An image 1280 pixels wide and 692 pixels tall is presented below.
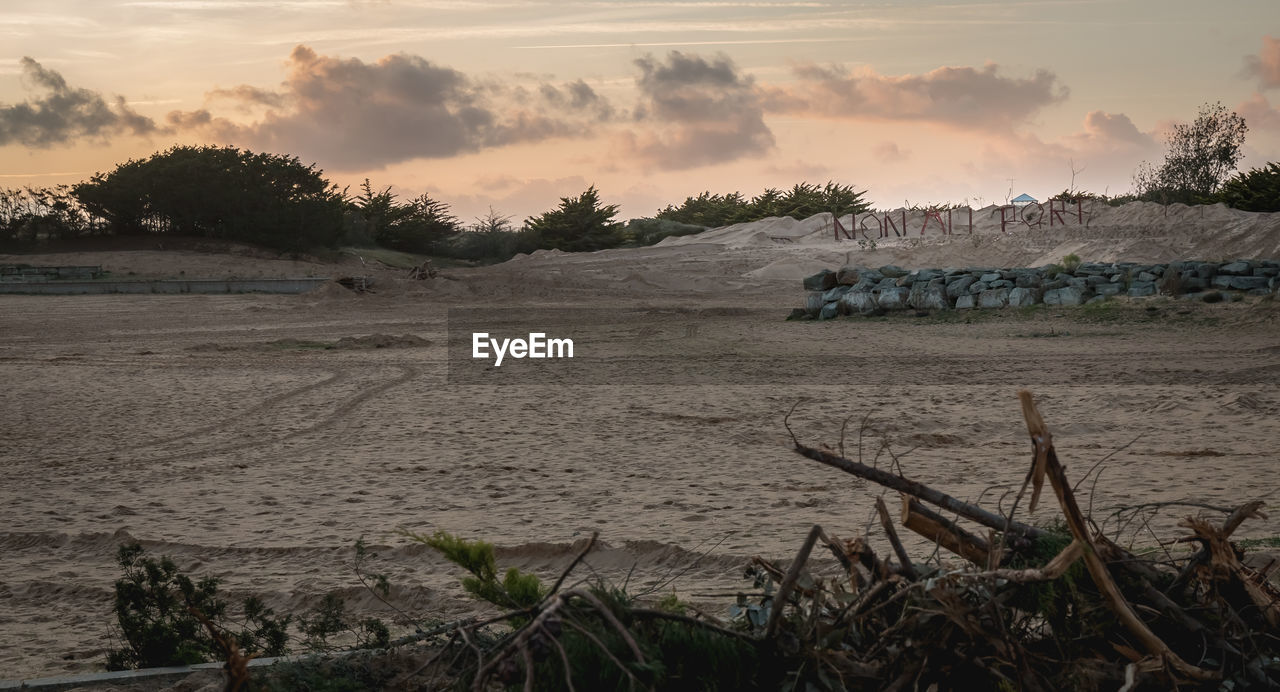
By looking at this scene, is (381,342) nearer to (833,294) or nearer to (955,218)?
(833,294)

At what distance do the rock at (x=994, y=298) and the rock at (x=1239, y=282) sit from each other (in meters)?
3.61

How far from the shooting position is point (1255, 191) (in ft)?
112

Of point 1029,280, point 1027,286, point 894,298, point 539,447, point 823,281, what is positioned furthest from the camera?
point 823,281

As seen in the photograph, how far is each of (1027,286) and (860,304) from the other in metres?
3.25

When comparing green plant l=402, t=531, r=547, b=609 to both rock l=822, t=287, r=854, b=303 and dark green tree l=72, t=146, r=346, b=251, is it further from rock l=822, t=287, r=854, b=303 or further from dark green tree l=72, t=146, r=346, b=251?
dark green tree l=72, t=146, r=346, b=251

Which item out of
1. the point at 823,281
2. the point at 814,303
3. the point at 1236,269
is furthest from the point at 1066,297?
the point at 823,281

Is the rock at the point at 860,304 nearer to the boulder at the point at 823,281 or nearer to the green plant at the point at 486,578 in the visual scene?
the boulder at the point at 823,281

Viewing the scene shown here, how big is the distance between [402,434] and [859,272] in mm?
15163

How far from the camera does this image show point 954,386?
38.4 feet

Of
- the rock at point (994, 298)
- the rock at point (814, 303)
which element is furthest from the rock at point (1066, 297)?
the rock at point (814, 303)

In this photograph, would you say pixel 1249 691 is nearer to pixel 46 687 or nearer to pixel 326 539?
pixel 46 687

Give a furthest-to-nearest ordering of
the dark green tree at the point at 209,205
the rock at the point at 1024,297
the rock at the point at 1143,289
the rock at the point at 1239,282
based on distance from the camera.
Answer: the dark green tree at the point at 209,205, the rock at the point at 1024,297, the rock at the point at 1143,289, the rock at the point at 1239,282

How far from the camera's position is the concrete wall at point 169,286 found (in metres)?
27.9

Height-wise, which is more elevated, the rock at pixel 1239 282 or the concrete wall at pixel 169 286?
the rock at pixel 1239 282
